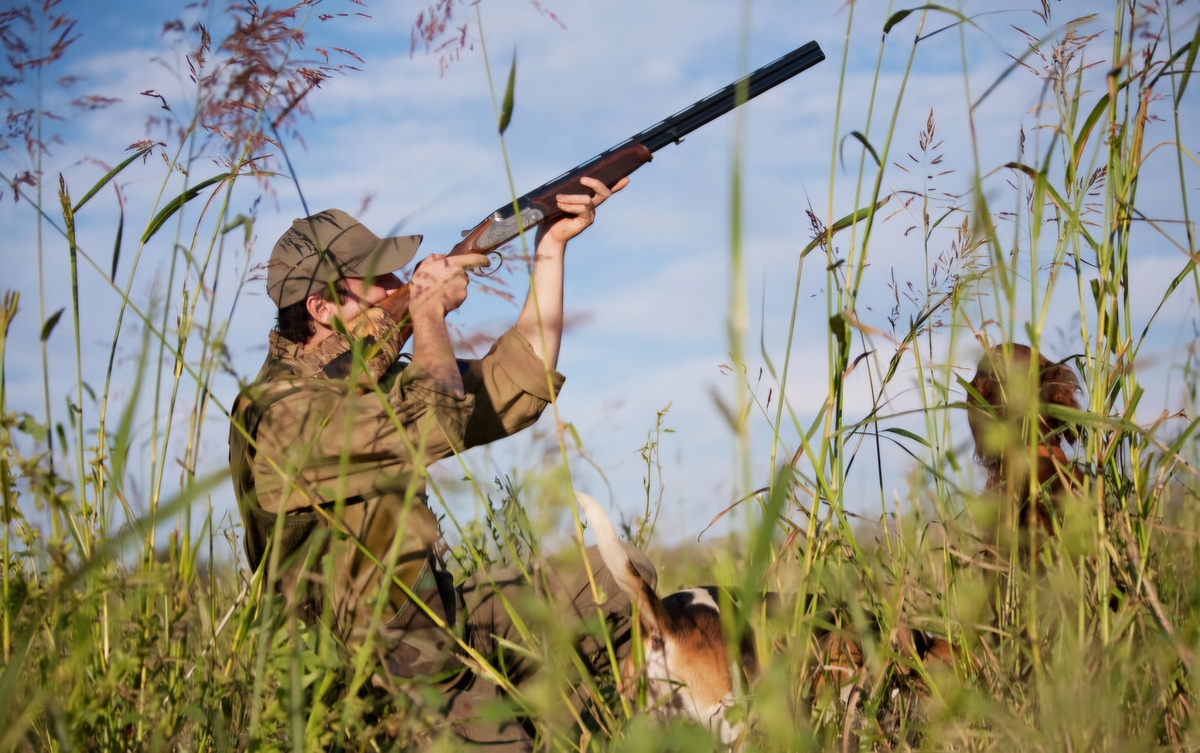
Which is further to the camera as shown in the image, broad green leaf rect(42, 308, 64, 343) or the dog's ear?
the dog's ear

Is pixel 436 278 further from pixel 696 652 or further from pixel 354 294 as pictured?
pixel 696 652

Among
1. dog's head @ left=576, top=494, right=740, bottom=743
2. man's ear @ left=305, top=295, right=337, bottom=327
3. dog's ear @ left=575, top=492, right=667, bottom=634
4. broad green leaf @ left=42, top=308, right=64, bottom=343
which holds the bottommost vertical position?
dog's head @ left=576, top=494, right=740, bottom=743

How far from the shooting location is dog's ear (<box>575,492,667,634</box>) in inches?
71.6

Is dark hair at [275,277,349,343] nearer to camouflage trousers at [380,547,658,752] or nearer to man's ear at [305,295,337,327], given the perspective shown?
man's ear at [305,295,337,327]

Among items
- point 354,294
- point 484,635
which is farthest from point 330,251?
point 484,635

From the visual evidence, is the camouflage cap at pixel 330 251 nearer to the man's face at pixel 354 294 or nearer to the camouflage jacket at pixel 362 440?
the man's face at pixel 354 294

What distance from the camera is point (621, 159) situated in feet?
Result: 12.2

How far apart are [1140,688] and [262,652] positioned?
A: 142 centimetres

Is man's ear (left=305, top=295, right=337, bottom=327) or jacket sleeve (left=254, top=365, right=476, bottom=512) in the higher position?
man's ear (left=305, top=295, right=337, bottom=327)

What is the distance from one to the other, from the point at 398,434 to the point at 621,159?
5.90 ft

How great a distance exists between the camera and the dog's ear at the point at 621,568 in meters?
1.82

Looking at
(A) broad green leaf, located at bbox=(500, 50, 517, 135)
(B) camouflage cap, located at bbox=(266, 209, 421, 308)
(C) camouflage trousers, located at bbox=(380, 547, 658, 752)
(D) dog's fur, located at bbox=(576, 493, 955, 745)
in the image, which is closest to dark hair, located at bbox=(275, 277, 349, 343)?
(B) camouflage cap, located at bbox=(266, 209, 421, 308)

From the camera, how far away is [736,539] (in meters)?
1.87

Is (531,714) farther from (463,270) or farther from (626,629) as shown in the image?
(626,629)
